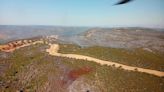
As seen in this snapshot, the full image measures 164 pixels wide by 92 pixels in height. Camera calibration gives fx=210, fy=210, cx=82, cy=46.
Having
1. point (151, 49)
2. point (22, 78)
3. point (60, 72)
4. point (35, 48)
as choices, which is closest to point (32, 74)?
point (22, 78)

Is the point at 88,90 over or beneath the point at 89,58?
beneath

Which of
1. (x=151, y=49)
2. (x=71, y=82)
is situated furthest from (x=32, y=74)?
(x=151, y=49)

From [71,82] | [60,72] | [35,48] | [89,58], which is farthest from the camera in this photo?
[35,48]

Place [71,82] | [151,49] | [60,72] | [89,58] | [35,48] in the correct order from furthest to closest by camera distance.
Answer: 1. [151,49]
2. [35,48]
3. [89,58]
4. [60,72]
5. [71,82]

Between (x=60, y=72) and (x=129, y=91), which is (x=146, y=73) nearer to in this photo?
(x=129, y=91)

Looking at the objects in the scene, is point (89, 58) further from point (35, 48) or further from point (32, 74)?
point (35, 48)

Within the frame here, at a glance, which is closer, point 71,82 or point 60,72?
point 71,82
